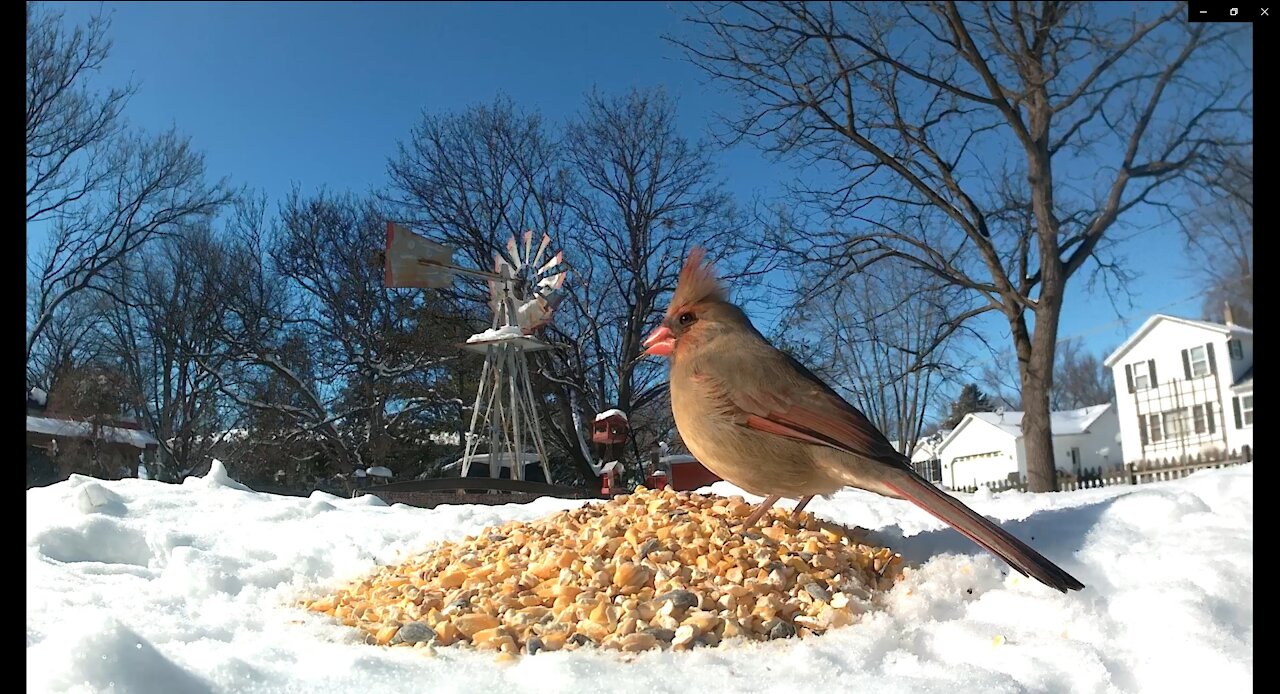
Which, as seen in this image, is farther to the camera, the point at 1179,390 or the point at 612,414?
the point at 1179,390

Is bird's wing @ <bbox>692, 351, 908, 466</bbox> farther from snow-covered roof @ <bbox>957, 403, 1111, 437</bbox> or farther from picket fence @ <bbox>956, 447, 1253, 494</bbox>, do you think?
snow-covered roof @ <bbox>957, 403, 1111, 437</bbox>

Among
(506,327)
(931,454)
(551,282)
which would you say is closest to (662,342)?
(551,282)

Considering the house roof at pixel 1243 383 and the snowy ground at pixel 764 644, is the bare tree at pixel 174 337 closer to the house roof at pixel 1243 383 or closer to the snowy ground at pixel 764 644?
the snowy ground at pixel 764 644

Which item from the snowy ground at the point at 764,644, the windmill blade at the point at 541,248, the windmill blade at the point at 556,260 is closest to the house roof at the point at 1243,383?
the snowy ground at the point at 764,644

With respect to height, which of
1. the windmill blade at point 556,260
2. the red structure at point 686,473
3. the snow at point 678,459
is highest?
the windmill blade at point 556,260

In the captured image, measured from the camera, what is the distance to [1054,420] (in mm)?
4504

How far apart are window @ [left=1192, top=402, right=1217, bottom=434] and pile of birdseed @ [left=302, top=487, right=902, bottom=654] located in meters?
1.80

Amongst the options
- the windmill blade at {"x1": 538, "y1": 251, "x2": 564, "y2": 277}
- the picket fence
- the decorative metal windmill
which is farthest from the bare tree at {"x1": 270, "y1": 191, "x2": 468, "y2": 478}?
the picket fence

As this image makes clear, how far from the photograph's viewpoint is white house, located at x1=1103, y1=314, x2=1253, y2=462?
228 centimetres

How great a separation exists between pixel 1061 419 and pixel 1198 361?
207 cm

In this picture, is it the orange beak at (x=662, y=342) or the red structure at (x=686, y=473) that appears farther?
the red structure at (x=686, y=473)

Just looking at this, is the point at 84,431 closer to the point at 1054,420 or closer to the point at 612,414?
the point at 612,414

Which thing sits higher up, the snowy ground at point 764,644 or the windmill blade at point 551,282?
the windmill blade at point 551,282

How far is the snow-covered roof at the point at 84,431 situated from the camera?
9.12ft
